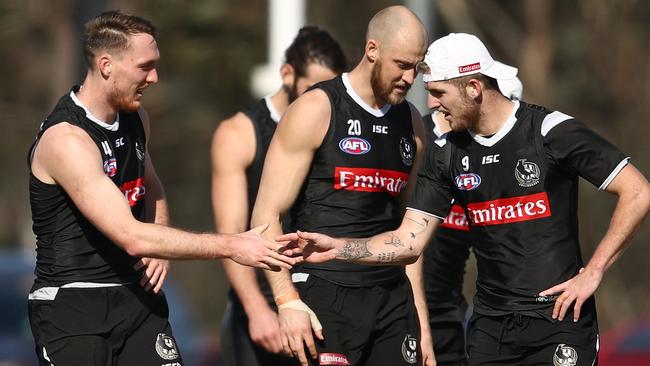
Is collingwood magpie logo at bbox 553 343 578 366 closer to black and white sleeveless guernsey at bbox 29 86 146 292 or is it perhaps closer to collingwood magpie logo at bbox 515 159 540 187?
collingwood magpie logo at bbox 515 159 540 187

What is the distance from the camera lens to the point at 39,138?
6.41 m

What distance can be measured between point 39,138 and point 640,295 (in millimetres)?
17968

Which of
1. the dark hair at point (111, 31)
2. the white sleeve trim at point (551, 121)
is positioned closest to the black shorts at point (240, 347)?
the dark hair at point (111, 31)

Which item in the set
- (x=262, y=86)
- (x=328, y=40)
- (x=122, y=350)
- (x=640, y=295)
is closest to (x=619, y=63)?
(x=640, y=295)

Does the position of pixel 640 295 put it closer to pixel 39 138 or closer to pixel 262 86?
pixel 262 86

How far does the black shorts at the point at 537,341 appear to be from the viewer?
641cm

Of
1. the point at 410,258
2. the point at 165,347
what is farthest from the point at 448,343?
the point at 165,347

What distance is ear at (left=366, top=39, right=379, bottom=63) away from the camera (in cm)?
693

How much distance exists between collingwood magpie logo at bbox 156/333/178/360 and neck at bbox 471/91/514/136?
1.93 meters

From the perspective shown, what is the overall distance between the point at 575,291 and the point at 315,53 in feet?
7.95

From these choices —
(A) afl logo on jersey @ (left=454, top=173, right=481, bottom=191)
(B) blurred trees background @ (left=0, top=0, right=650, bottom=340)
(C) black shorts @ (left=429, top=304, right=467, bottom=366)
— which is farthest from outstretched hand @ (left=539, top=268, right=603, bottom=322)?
(B) blurred trees background @ (left=0, top=0, right=650, bottom=340)

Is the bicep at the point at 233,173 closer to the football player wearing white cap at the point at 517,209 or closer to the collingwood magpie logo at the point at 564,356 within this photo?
the football player wearing white cap at the point at 517,209

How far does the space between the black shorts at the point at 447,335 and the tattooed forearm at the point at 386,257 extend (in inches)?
49.3

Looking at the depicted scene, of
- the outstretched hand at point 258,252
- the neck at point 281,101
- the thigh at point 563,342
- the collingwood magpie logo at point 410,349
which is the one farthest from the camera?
the neck at point 281,101
